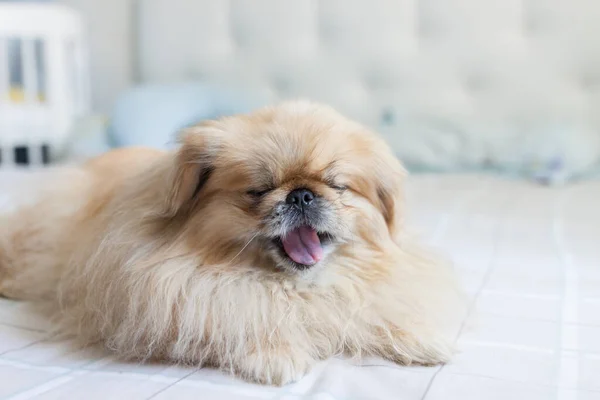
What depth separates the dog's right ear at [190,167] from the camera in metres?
1.08

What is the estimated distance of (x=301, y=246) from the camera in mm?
1066

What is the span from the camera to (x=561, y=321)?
46.6 inches

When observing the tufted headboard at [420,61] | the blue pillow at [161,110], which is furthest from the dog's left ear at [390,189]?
the tufted headboard at [420,61]

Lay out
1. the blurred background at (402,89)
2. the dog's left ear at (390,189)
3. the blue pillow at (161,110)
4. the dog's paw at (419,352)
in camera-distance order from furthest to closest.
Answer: the blue pillow at (161,110)
the blurred background at (402,89)
the dog's left ear at (390,189)
the dog's paw at (419,352)

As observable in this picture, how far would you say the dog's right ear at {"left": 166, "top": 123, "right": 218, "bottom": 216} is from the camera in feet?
3.54

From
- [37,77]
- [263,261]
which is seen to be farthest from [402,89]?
[263,261]

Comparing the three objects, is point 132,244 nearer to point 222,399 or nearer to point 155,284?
point 155,284

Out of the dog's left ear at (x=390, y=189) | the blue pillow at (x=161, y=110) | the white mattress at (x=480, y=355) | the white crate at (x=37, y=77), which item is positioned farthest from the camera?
the white crate at (x=37, y=77)

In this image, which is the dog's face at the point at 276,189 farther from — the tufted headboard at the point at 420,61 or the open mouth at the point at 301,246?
the tufted headboard at the point at 420,61

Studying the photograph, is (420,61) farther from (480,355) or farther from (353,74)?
(480,355)

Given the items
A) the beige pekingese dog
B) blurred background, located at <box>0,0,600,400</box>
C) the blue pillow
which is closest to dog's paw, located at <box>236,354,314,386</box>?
the beige pekingese dog

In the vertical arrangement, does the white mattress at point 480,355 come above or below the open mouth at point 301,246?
below

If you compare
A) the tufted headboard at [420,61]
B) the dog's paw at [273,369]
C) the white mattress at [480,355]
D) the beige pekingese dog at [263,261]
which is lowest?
the white mattress at [480,355]

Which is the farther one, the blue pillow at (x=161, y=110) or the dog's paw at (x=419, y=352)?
the blue pillow at (x=161, y=110)
